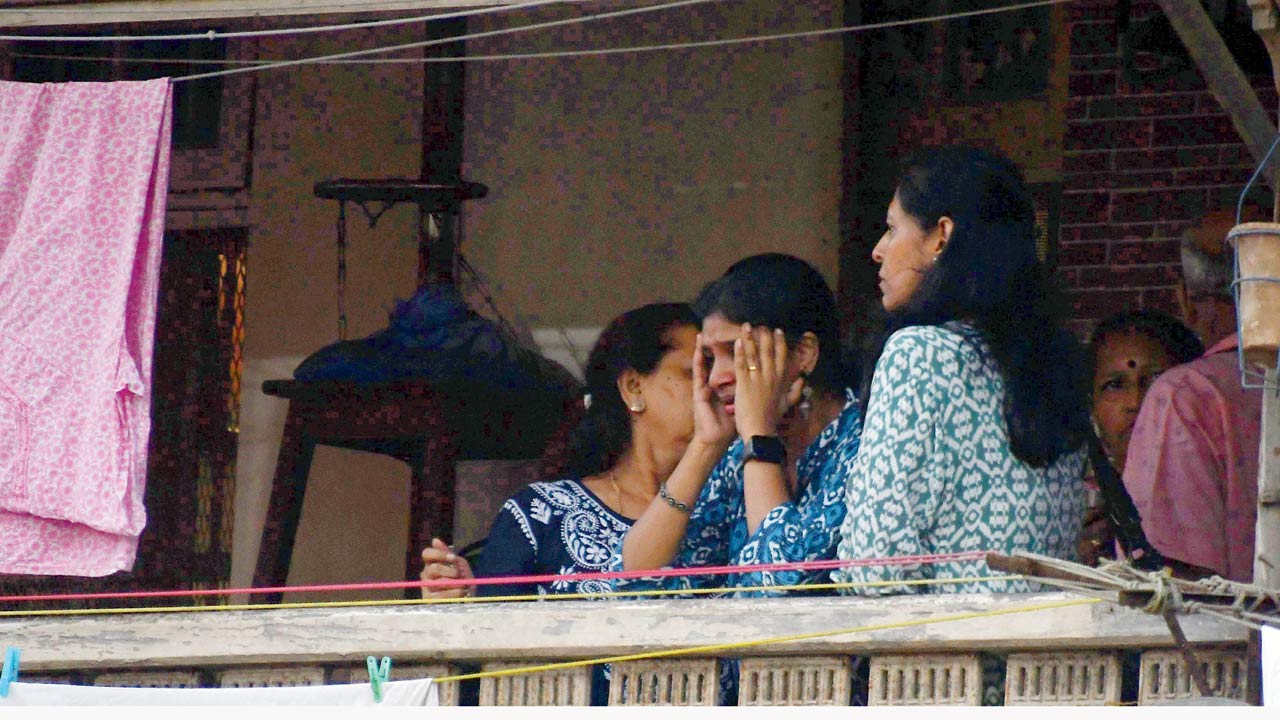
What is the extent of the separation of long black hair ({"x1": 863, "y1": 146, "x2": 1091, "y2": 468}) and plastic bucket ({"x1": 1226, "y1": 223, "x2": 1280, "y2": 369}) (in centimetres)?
33

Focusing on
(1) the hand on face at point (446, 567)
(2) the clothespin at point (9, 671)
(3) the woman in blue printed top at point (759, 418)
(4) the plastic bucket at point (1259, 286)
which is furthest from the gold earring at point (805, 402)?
(2) the clothespin at point (9, 671)

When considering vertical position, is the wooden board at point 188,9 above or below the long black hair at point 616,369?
above

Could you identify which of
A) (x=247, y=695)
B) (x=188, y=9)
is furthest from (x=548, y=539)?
(x=188, y=9)

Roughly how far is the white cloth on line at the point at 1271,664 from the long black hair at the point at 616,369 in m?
1.56

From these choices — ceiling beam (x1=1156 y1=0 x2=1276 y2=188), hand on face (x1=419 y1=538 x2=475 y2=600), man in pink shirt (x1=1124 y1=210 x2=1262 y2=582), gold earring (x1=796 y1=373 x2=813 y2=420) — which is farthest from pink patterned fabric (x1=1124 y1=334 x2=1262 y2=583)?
hand on face (x1=419 y1=538 x2=475 y2=600)

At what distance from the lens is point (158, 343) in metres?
6.30

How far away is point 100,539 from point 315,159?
2322 millimetres

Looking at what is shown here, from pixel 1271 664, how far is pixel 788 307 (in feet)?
3.85

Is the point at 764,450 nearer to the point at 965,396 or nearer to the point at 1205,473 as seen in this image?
the point at 965,396

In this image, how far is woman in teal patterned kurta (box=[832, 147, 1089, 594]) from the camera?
118 inches

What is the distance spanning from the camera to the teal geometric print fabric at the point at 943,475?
2.98 m

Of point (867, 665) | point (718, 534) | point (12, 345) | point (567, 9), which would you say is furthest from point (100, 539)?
point (567, 9)

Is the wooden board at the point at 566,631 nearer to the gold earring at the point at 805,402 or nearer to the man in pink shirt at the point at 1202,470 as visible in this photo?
the gold earring at the point at 805,402

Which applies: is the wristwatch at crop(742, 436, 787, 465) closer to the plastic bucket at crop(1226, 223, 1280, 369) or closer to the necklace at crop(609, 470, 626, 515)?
the necklace at crop(609, 470, 626, 515)
